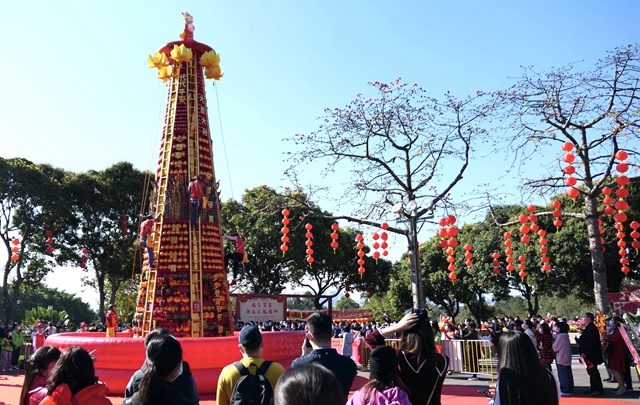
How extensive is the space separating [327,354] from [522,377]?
134cm

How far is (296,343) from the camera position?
1188 centimetres

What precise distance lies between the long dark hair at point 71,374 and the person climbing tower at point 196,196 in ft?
30.7

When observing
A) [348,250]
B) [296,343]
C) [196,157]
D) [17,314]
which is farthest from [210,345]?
[17,314]

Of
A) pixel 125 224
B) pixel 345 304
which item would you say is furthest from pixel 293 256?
pixel 345 304

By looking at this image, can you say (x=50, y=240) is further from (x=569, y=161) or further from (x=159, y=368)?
(x=159, y=368)

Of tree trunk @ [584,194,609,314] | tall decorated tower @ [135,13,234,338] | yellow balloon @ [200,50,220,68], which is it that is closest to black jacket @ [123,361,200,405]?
tall decorated tower @ [135,13,234,338]

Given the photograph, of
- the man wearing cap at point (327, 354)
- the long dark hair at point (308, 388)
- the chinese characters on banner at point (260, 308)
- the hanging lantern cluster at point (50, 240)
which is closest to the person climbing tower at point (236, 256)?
the man wearing cap at point (327, 354)

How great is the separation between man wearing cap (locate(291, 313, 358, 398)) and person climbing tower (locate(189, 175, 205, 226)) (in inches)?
354

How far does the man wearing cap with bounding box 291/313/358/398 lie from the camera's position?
148 inches

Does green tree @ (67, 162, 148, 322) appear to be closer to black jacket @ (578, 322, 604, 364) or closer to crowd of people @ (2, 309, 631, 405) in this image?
black jacket @ (578, 322, 604, 364)

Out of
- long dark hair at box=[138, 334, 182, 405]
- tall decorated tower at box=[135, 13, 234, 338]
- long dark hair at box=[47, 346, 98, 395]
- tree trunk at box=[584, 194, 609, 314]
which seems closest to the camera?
long dark hair at box=[138, 334, 182, 405]

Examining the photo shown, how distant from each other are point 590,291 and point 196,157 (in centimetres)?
2408

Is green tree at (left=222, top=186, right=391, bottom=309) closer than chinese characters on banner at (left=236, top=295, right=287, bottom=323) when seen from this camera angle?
No

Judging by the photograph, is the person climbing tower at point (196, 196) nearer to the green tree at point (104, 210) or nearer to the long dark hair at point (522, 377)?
the long dark hair at point (522, 377)
